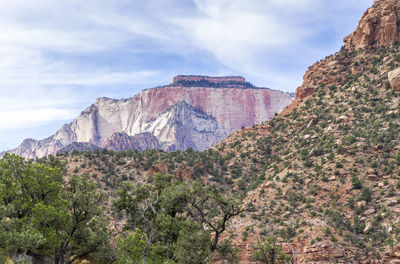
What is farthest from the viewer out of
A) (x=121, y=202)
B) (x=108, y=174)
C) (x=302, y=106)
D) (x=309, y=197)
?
(x=302, y=106)

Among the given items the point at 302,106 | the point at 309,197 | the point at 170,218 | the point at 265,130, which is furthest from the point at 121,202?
the point at 302,106

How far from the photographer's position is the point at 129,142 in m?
177

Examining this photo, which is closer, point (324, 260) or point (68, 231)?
point (68, 231)

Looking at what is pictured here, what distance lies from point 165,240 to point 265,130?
40.9 meters

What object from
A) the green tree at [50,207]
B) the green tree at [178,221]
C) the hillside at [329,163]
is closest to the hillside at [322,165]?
the hillside at [329,163]

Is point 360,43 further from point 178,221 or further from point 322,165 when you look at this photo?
point 178,221

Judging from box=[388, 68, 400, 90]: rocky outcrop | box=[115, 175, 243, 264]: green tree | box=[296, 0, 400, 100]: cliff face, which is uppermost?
box=[296, 0, 400, 100]: cliff face

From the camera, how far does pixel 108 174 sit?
5138cm

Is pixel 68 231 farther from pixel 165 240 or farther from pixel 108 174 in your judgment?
pixel 108 174

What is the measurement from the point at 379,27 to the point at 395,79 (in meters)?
21.1

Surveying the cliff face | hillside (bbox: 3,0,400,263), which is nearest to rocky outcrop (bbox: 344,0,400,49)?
the cliff face

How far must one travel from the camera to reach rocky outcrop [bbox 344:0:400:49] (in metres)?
64.2

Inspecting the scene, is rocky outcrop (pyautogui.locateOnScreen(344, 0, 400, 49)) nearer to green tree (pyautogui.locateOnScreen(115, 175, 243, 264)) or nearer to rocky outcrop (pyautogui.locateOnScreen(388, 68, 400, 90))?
rocky outcrop (pyautogui.locateOnScreen(388, 68, 400, 90))

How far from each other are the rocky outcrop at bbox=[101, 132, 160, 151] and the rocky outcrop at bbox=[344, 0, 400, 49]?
406 feet
